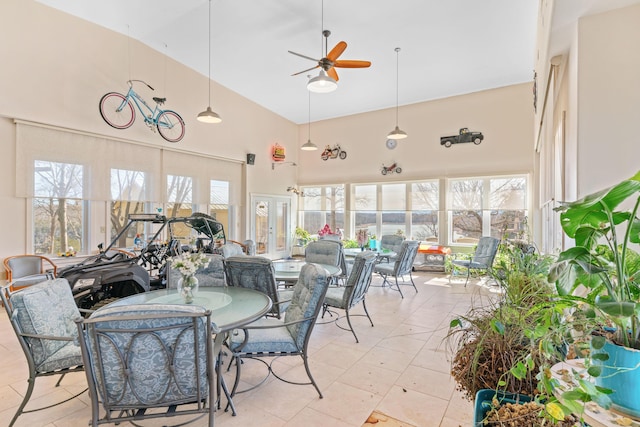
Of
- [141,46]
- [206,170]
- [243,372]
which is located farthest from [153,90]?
[243,372]

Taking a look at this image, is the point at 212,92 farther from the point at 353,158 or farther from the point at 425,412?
the point at 425,412

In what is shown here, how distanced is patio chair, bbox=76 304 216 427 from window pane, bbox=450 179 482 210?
7389mm

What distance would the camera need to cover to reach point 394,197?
8773mm

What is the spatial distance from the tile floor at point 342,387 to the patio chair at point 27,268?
76 centimetres

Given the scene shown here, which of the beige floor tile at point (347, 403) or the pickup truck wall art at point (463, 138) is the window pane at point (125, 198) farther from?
the pickup truck wall art at point (463, 138)

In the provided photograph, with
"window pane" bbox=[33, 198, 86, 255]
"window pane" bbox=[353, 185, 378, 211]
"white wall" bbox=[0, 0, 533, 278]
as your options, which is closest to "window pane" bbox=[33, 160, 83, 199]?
"window pane" bbox=[33, 198, 86, 255]

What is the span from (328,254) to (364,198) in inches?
186

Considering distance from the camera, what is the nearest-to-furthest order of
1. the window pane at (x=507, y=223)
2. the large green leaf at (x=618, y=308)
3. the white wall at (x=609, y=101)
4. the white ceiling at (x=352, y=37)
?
the large green leaf at (x=618, y=308)
the white wall at (x=609, y=101)
the white ceiling at (x=352, y=37)
the window pane at (x=507, y=223)

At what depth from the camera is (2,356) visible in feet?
10.6

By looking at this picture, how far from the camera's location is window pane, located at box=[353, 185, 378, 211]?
916 centimetres

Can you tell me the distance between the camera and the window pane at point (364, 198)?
30.0 feet

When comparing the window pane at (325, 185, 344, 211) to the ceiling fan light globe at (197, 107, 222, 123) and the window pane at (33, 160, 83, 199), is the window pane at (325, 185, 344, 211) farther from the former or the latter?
the window pane at (33, 160, 83, 199)

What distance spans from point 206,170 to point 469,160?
6334mm

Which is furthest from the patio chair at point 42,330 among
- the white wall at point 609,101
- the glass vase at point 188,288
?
the white wall at point 609,101
